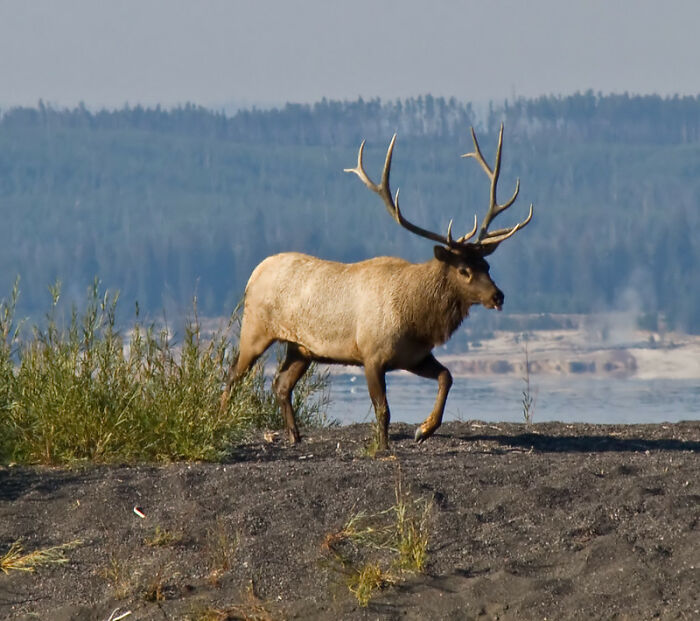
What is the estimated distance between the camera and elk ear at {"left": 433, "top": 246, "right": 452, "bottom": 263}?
1001 cm

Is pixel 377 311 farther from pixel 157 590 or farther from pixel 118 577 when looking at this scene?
pixel 157 590

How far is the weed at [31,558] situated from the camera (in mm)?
6684

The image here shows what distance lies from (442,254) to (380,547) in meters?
3.99

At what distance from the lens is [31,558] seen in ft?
22.1

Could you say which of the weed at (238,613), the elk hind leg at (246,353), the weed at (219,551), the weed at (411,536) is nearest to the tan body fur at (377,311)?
the elk hind leg at (246,353)

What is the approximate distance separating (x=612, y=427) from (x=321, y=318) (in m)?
2.90

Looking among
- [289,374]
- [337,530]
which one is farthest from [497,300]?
[337,530]

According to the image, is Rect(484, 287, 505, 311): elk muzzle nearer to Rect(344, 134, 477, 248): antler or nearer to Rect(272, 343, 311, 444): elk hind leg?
Rect(344, 134, 477, 248): antler

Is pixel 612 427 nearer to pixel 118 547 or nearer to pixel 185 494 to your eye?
pixel 185 494

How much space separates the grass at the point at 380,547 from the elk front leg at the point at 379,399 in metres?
2.43

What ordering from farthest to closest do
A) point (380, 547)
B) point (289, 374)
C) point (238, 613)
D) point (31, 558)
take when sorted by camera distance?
1. point (289, 374)
2. point (31, 558)
3. point (380, 547)
4. point (238, 613)

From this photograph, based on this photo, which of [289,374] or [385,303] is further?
[289,374]

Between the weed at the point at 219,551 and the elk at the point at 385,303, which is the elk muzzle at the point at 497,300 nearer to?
the elk at the point at 385,303

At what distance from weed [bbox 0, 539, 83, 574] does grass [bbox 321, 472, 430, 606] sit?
143 cm
